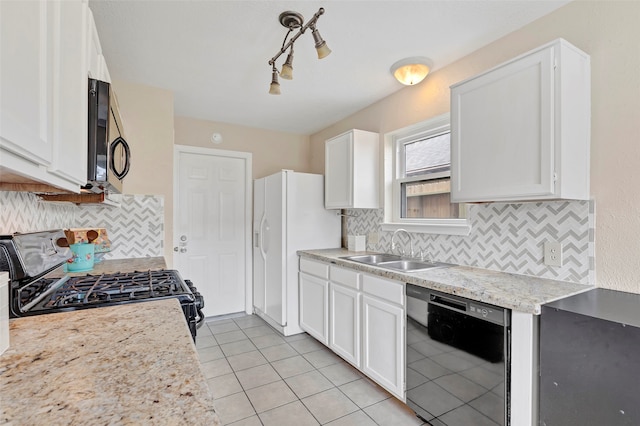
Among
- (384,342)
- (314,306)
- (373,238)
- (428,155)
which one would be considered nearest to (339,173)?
(373,238)

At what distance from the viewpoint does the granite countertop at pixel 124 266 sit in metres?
1.98

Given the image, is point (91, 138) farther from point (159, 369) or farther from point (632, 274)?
point (632, 274)

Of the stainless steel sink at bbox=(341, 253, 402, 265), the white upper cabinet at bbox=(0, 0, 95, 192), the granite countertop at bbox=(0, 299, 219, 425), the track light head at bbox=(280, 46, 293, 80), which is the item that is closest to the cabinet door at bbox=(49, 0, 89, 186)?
the white upper cabinet at bbox=(0, 0, 95, 192)

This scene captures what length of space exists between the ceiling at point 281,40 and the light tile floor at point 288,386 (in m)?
2.38

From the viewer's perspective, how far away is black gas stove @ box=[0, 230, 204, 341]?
1062 millimetres

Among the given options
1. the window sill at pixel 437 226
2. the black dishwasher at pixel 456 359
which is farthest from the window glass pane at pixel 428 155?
the black dishwasher at pixel 456 359

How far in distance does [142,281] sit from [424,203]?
7.20 feet

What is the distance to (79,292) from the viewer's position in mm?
1401

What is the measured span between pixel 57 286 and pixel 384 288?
5.89 ft

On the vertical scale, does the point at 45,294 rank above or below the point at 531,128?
below

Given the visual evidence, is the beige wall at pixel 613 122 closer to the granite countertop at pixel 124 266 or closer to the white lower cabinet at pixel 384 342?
the white lower cabinet at pixel 384 342

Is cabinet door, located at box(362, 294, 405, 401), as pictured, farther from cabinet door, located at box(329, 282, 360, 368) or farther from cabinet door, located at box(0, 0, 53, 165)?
cabinet door, located at box(0, 0, 53, 165)

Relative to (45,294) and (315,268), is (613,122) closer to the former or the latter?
(315,268)

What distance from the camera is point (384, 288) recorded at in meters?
2.10
